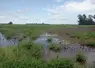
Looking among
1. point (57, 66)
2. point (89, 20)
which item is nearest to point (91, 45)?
point (57, 66)

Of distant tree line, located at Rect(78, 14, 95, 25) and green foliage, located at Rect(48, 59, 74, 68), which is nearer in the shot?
green foliage, located at Rect(48, 59, 74, 68)

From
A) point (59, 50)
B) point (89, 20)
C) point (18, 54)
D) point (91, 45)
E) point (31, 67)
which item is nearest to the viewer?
point (31, 67)

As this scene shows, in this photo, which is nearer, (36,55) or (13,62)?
(13,62)

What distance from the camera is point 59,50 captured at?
977 inches

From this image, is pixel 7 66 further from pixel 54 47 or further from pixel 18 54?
pixel 54 47

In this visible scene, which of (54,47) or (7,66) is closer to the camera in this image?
Result: (7,66)

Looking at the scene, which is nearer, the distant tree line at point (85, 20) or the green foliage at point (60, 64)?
the green foliage at point (60, 64)

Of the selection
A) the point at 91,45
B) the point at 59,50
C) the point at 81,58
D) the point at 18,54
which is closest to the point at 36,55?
the point at 18,54

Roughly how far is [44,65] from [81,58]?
752cm

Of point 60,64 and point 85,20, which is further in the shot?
point 85,20

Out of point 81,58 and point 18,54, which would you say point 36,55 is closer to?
point 18,54

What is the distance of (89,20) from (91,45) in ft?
187

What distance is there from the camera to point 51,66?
11.8 m

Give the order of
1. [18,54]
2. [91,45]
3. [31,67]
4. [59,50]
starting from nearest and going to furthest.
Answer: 1. [31,67]
2. [18,54]
3. [59,50]
4. [91,45]
